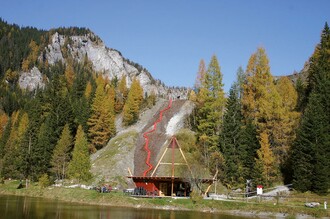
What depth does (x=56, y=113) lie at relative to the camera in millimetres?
91500

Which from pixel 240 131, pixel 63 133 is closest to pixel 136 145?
pixel 63 133

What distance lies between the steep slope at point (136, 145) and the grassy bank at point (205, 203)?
11.9 meters

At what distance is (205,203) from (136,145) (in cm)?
3483

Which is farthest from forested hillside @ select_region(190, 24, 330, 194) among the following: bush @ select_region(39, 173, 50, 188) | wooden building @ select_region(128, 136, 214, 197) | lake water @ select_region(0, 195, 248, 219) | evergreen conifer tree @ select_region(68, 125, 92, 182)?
bush @ select_region(39, 173, 50, 188)

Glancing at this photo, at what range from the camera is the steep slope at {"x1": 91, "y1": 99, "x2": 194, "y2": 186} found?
7221 cm

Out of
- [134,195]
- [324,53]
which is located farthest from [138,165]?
[324,53]

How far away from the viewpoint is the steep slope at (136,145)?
72206 mm

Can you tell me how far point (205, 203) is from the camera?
158 feet

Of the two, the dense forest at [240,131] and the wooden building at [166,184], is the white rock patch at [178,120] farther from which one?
the wooden building at [166,184]

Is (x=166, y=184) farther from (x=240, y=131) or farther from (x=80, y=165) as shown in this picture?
(x=80, y=165)

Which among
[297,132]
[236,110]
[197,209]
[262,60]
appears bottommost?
[197,209]

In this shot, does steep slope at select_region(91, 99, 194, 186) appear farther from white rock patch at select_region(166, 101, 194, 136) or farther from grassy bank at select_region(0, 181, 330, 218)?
grassy bank at select_region(0, 181, 330, 218)

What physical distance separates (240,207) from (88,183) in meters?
34.2

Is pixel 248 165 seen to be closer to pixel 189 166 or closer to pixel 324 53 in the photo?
pixel 189 166
